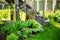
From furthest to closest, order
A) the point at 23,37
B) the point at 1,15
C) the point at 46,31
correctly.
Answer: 1. the point at 1,15
2. the point at 46,31
3. the point at 23,37

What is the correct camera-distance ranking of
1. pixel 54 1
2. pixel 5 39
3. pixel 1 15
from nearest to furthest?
pixel 5 39 < pixel 1 15 < pixel 54 1

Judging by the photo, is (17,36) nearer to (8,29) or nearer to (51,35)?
(8,29)

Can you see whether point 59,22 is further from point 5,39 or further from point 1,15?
point 5,39

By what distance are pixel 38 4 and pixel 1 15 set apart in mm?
5975

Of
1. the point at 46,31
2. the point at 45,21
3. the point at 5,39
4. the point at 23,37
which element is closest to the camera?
the point at 5,39

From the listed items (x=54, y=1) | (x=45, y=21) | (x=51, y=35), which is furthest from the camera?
(x=54, y=1)

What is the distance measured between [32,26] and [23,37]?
216 centimetres

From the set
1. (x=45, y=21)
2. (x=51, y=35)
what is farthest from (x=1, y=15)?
(x=51, y=35)

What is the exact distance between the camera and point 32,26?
36.3 ft

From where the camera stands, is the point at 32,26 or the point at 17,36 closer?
the point at 17,36

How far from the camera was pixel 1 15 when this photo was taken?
49.0ft

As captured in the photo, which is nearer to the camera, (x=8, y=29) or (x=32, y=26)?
(x=8, y=29)

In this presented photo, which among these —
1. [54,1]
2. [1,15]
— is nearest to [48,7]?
[54,1]

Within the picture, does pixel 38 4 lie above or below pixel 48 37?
above
